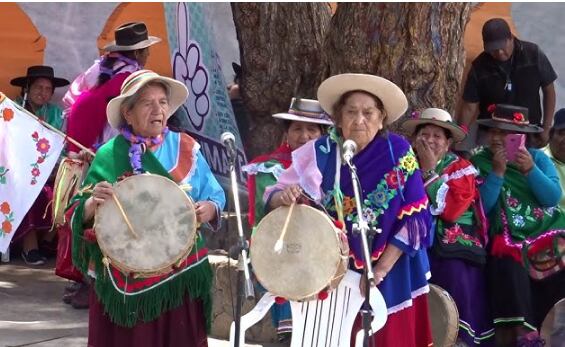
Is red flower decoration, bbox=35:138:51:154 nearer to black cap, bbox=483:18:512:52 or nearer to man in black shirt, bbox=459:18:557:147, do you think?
man in black shirt, bbox=459:18:557:147

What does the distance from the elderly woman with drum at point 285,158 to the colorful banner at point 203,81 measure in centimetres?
194

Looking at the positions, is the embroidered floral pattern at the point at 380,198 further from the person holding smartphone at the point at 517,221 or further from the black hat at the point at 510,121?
Result: the black hat at the point at 510,121

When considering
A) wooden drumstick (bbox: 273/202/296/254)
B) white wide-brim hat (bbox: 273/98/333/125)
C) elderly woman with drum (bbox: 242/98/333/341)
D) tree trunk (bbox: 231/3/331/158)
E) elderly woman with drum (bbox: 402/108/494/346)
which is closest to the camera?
wooden drumstick (bbox: 273/202/296/254)

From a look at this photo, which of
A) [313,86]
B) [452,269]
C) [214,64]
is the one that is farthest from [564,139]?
[214,64]

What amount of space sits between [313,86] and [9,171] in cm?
225

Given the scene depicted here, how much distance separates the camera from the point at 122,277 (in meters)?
5.71

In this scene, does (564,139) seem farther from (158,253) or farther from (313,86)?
(158,253)

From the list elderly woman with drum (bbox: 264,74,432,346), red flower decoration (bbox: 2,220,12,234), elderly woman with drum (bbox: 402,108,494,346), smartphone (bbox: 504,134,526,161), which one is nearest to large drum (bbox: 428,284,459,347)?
elderly woman with drum (bbox: 402,108,494,346)

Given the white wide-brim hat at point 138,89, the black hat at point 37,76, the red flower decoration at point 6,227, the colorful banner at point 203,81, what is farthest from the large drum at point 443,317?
the black hat at point 37,76

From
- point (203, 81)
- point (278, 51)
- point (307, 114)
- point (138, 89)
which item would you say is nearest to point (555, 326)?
point (307, 114)

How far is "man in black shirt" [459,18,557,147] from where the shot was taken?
8477 mm

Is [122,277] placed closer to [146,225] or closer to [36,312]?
[146,225]

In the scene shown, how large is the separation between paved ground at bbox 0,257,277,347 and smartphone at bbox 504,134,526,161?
89.0 inches

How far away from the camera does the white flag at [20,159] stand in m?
7.48
